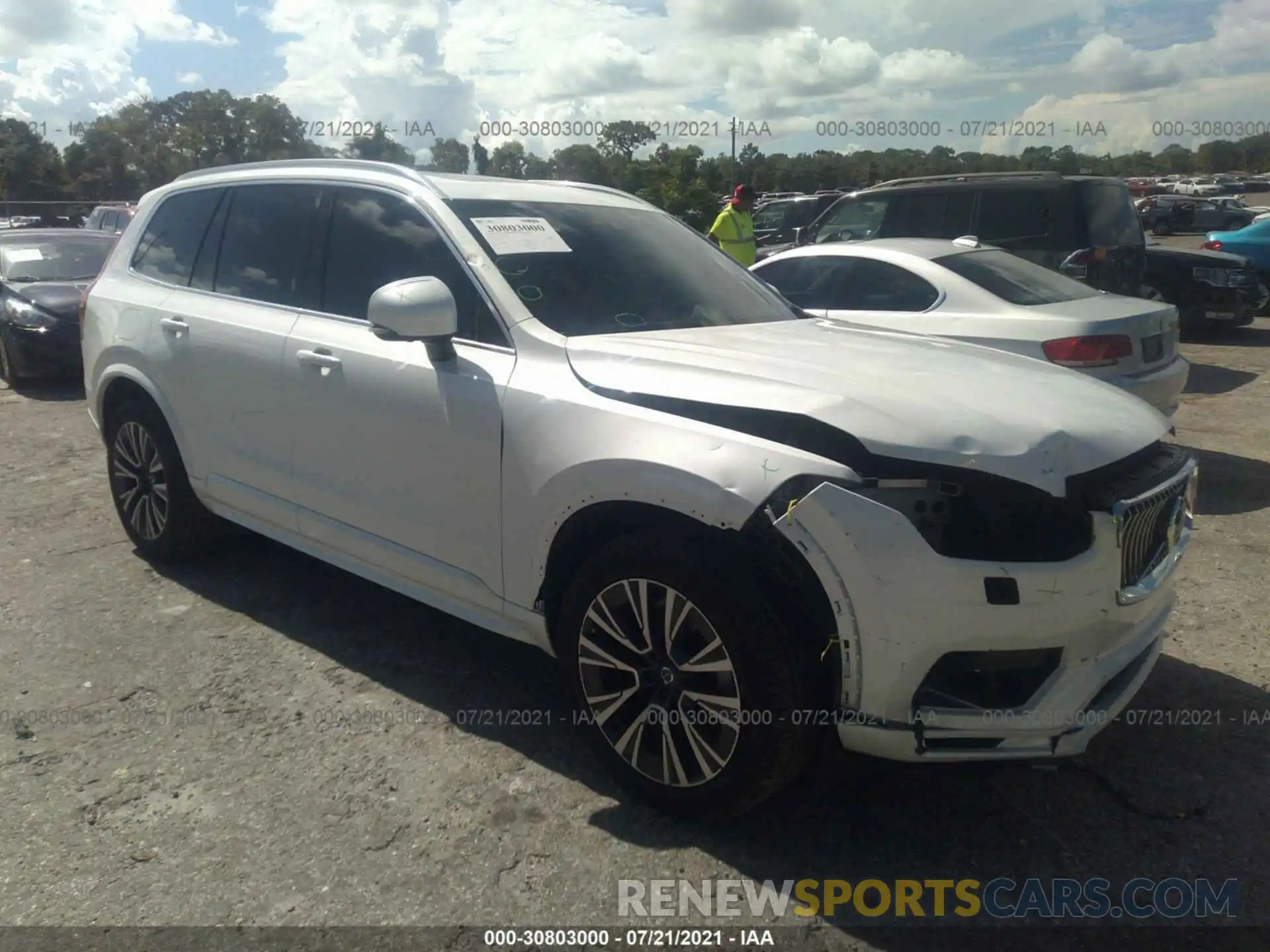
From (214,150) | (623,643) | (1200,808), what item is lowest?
(1200,808)

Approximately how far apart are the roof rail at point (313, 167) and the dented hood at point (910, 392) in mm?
→ 1165

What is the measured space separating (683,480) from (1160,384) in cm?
438

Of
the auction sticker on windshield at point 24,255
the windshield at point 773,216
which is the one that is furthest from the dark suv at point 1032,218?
the windshield at point 773,216

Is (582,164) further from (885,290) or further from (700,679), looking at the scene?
(700,679)

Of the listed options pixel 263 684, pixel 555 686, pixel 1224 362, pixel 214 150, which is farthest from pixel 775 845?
pixel 214 150

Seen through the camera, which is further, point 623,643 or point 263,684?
point 263,684

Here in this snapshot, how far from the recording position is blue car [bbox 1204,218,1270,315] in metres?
14.2

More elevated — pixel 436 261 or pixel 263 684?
pixel 436 261

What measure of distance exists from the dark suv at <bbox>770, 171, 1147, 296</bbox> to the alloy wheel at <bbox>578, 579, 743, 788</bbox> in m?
6.83

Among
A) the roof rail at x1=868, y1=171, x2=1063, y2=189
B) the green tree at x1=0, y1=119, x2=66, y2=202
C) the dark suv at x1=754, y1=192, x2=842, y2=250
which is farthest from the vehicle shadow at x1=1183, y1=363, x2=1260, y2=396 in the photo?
the green tree at x1=0, y1=119, x2=66, y2=202

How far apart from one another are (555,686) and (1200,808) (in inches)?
85.5

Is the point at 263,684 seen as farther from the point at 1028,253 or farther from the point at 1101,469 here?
the point at 1028,253

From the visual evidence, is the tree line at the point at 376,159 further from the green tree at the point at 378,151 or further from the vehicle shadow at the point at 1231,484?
the vehicle shadow at the point at 1231,484

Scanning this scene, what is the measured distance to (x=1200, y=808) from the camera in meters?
3.03
